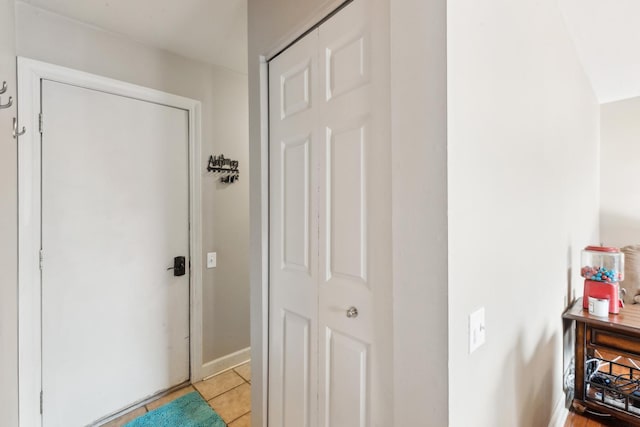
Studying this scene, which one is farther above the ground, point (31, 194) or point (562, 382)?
point (31, 194)

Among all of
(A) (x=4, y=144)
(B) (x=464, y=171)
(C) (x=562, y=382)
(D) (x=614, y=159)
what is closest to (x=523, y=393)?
(C) (x=562, y=382)

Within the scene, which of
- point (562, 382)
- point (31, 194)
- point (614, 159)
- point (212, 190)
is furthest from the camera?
point (614, 159)

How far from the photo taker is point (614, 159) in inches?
123

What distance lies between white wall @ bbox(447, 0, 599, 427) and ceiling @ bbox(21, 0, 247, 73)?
140cm

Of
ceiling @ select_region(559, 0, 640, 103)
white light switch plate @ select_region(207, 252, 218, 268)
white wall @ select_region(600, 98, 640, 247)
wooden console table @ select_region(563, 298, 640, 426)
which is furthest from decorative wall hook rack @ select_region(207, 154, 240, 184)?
white wall @ select_region(600, 98, 640, 247)

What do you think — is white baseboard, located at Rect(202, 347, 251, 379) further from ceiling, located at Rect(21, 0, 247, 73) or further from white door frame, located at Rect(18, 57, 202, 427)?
ceiling, located at Rect(21, 0, 247, 73)

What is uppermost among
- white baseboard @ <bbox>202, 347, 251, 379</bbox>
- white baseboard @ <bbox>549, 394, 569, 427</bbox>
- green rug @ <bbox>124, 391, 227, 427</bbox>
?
white baseboard @ <bbox>549, 394, 569, 427</bbox>

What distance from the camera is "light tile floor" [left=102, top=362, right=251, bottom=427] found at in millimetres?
1849

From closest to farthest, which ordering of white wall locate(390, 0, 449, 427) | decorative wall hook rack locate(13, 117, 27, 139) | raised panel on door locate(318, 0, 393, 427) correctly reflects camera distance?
white wall locate(390, 0, 449, 427)
raised panel on door locate(318, 0, 393, 427)
decorative wall hook rack locate(13, 117, 27, 139)

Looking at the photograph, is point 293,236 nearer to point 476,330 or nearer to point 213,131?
point 476,330

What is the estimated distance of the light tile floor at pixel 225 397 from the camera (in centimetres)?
185

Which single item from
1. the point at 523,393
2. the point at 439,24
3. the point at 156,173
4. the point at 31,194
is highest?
the point at 439,24

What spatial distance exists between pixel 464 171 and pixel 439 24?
0.38 m

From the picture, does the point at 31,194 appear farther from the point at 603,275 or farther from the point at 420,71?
the point at 603,275
